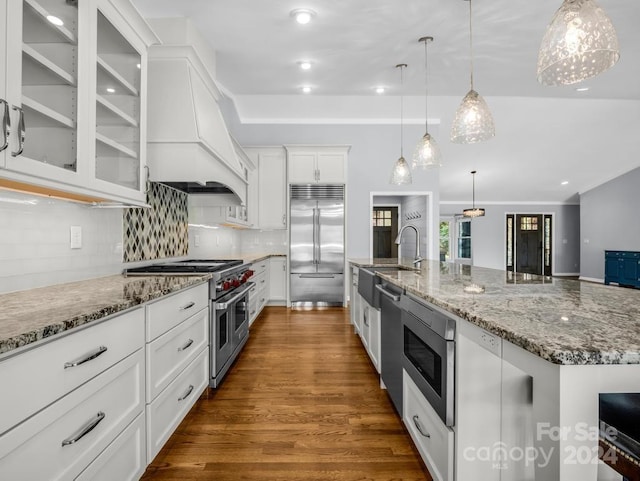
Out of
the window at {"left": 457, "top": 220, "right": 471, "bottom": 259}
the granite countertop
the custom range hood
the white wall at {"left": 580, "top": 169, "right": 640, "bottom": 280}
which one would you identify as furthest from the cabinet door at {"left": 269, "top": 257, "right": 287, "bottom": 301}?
the white wall at {"left": 580, "top": 169, "right": 640, "bottom": 280}

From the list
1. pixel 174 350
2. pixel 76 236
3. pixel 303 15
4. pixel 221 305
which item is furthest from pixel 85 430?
pixel 303 15

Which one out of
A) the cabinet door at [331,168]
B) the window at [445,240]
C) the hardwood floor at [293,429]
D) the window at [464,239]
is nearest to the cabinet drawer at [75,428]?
the hardwood floor at [293,429]

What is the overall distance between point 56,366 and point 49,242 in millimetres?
989

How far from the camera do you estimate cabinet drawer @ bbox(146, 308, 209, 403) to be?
→ 1.58 m

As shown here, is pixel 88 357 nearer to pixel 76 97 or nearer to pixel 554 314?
pixel 76 97

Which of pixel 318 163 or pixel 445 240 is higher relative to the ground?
pixel 318 163

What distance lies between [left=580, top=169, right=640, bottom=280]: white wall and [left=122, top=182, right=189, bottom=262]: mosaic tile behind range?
33.5ft

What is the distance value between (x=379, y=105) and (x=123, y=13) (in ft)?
14.0

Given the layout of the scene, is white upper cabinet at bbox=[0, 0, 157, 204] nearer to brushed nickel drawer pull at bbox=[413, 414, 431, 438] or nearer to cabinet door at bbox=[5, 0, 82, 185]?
cabinet door at bbox=[5, 0, 82, 185]

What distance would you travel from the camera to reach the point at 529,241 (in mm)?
11312

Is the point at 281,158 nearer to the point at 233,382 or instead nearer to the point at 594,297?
the point at 233,382

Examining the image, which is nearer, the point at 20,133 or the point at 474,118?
the point at 20,133

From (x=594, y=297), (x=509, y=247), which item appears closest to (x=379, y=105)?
(x=594, y=297)

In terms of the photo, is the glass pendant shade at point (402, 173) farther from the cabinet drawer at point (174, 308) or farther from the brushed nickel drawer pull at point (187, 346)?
the brushed nickel drawer pull at point (187, 346)
